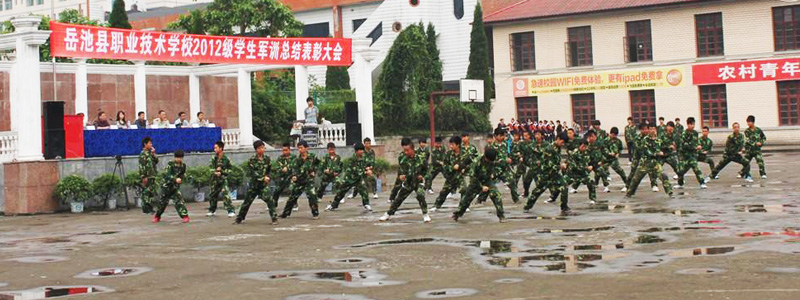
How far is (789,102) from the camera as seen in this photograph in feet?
145

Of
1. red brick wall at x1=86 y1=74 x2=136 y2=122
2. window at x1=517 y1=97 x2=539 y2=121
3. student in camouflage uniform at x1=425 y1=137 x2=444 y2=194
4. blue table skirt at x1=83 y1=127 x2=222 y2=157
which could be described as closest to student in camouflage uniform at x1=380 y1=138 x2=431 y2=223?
student in camouflage uniform at x1=425 y1=137 x2=444 y2=194

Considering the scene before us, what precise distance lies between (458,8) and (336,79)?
8012 mm

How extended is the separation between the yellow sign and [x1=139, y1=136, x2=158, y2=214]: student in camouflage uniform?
30.7m

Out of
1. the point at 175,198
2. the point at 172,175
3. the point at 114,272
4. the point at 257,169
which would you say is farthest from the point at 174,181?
the point at 114,272

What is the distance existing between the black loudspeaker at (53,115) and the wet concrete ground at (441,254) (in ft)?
11.8

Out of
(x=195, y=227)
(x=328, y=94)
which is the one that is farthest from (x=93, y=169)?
(x=328, y=94)

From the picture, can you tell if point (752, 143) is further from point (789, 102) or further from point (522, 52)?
point (522, 52)

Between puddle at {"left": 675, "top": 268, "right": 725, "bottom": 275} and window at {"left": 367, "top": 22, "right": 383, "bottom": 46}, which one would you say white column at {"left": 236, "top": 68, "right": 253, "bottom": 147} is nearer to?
puddle at {"left": 675, "top": 268, "right": 725, "bottom": 275}

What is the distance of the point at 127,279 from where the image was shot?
1182 cm

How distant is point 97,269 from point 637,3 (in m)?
37.9

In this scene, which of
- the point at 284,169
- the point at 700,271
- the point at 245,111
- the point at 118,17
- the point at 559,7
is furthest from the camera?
the point at 559,7

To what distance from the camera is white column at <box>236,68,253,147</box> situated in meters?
32.2

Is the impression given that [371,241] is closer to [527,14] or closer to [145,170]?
[145,170]

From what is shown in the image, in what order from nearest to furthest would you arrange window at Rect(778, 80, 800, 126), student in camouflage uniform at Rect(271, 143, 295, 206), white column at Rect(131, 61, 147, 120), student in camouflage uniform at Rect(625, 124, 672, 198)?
student in camouflage uniform at Rect(271, 143, 295, 206) < student in camouflage uniform at Rect(625, 124, 672, 198) < white column at Rect(131, 61, 147, 120) < window at Rect(778, 80, 800, 126)
